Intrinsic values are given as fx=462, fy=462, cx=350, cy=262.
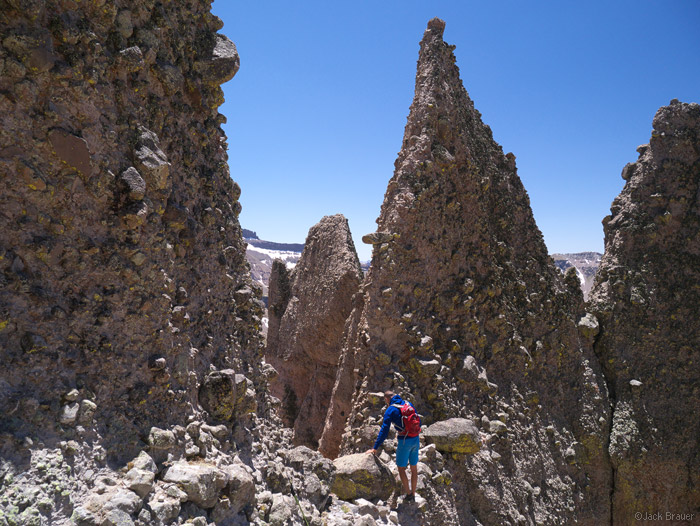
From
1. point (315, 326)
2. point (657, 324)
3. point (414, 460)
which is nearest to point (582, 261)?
point (657, 324)

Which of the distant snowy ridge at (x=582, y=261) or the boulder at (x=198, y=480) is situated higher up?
the distant snowy ridge at (x=582, y=261)

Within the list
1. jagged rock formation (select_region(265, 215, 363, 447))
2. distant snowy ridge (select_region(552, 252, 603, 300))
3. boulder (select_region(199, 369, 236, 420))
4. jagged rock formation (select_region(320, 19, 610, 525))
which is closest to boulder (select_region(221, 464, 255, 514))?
boulder (select_region(199, 369, 236, 420))

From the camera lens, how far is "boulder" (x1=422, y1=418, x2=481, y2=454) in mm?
6055

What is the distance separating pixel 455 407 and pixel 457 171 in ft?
12.5

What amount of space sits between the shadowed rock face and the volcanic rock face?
0.4 inches

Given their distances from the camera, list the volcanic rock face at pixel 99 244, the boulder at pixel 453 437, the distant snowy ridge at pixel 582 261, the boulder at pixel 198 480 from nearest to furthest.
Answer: the volcanic rock face at pixel 99 244 → the boulder at pixel 198 480 → the boulder at pixel 453 437 → the distant snowy ridge at pixel 582 261

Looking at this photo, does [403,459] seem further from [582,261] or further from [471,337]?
[582,261]

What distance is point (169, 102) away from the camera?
4449mm

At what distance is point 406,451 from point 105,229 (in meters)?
3.82

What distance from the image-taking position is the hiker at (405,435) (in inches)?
203

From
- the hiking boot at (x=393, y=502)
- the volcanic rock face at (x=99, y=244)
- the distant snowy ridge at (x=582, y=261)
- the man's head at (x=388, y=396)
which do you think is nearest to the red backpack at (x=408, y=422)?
the man's head at (x=388, y=396)

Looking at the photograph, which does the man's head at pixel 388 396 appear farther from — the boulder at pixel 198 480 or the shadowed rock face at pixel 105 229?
the boulder at pixel 198 480

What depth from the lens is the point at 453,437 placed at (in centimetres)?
606

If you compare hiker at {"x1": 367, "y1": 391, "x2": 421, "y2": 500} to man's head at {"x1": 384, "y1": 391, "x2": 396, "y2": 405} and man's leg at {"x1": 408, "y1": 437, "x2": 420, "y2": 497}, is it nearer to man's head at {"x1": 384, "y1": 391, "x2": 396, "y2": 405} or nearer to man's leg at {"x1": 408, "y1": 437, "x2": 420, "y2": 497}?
man's leg at {"x1": 408, "y1": 437, "x2": 420, "y2": 497}
